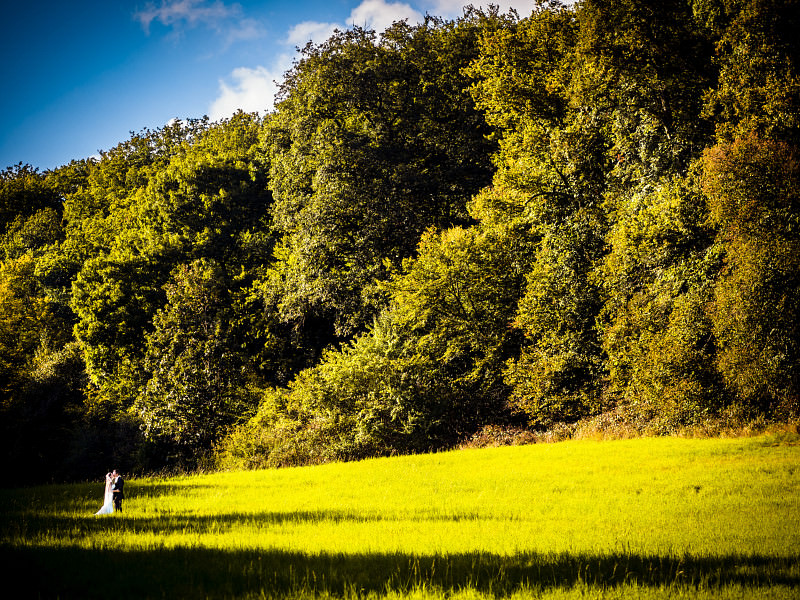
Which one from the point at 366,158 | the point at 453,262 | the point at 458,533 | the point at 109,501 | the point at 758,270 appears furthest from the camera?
the point at 366,158

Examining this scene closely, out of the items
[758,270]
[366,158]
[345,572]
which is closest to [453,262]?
[366,158]

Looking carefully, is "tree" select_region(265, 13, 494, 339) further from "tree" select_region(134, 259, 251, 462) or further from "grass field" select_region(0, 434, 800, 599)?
"grass field" select_region(0, 434, 800, 599)

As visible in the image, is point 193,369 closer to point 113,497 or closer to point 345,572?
point 113,497

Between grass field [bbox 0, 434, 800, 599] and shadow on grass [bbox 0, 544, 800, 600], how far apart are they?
38mm

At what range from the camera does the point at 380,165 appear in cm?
3884

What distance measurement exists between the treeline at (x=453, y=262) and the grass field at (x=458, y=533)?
24.8 feet

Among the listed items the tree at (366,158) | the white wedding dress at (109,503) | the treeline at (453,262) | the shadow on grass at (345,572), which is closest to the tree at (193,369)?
the treeline at (453,262)

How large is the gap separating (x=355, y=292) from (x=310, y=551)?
28600 millimetres

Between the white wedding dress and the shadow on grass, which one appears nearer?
the shadow on grass

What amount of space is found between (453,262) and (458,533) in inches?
917

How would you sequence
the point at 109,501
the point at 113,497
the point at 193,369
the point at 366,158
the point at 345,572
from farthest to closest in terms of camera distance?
1. the point at 193,369
2. the point at 366,158
3. the point at 109,501
4. the point at 113,497
5. the point at 345,572

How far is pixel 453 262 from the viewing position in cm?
3366

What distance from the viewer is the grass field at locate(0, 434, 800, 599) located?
8008 mm

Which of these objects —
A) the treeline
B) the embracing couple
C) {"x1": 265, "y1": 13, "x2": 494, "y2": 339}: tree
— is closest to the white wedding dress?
the embracing couple
